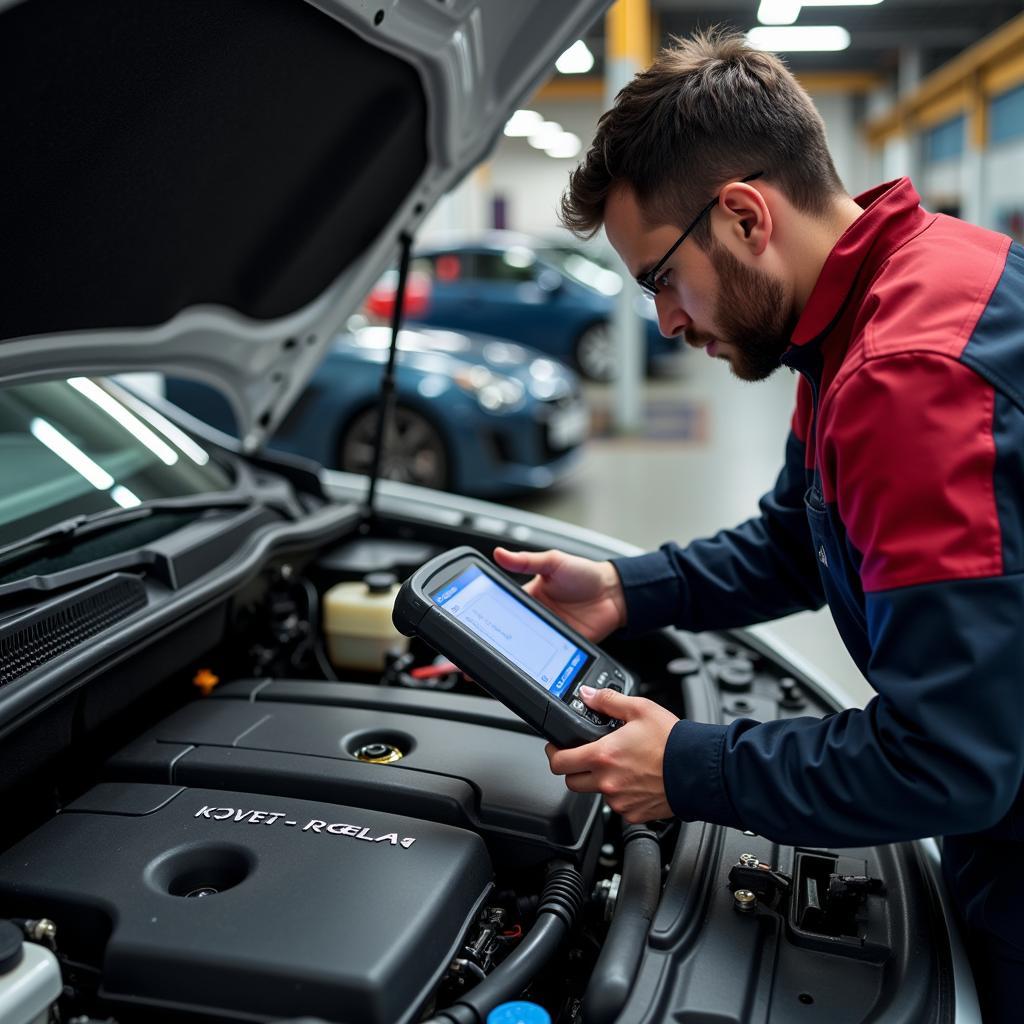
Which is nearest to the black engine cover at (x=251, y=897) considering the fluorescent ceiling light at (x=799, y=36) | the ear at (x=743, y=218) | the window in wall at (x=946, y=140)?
the ear at (x=743, y=218)

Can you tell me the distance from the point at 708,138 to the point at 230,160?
0.70m

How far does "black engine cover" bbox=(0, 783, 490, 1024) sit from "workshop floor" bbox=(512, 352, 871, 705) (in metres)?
2.42

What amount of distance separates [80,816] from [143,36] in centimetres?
88

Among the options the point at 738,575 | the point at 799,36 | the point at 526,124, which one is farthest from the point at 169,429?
the point at 526,124

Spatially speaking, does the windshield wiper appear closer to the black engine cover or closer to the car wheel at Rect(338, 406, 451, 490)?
the black engine cover

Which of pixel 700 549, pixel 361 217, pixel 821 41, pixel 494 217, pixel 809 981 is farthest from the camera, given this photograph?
pixel 494 217

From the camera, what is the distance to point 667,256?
1208mm

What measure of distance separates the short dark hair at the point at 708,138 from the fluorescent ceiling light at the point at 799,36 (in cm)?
1200

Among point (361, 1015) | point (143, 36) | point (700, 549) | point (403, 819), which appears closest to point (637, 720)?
point (403, 819)

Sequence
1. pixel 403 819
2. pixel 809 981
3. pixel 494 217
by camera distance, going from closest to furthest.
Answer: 1. pixel 809 981
2. pixel 403 819
3. pixel 494 217

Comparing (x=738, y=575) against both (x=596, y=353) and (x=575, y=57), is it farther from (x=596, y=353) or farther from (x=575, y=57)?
(x=596, y=353)

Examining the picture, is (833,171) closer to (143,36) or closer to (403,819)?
(143,36)

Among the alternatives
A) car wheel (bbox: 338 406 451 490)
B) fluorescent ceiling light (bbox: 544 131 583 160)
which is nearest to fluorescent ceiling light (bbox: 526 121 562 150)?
fluorescent ceiling light (bbox: 544 131 583 160)

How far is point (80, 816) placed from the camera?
3.98 feet
